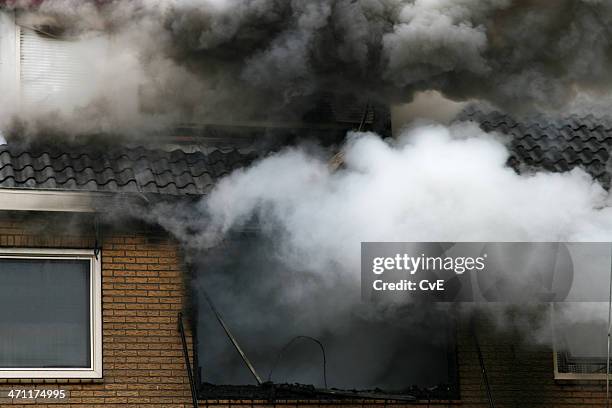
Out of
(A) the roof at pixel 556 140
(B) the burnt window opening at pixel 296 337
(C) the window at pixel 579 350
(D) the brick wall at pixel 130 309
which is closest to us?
(D) the brick wall at pixel 130 309

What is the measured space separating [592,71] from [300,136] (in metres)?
2.49

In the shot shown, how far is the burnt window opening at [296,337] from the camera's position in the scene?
10.2 m

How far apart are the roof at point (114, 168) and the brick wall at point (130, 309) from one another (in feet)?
1.00

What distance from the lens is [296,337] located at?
409 inches

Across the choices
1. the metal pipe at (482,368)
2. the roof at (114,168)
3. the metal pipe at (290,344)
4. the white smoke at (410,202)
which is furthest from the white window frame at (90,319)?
the metal pipe at (482,368)

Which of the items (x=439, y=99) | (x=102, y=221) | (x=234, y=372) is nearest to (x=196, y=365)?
(x=234, y=372)

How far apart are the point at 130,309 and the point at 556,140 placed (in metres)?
4.23

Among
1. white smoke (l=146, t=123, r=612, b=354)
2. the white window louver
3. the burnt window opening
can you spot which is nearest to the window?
the burnt window opening

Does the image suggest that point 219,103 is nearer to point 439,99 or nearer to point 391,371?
point 439,99

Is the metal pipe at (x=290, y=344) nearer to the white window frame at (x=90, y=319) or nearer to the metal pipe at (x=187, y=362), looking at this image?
the metal pipe at (x=187, y=362)

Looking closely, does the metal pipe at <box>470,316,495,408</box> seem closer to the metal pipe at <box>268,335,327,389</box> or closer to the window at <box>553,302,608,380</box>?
the window at <box>553,302,608,380</box>

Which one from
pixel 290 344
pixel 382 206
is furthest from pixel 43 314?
pixel 382 206

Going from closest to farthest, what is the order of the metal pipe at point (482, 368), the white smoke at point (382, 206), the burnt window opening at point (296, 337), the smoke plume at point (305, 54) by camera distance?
the smoke plume at point (305, 54) → the white smoke at point (382, 206) → the burnt window opening at point (296, 337) → the metal pipe at point (482, 368)

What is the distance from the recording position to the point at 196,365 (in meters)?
10.1
